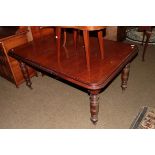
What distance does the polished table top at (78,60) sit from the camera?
1.64m

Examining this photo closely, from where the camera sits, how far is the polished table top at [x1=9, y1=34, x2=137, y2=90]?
1.64 meters

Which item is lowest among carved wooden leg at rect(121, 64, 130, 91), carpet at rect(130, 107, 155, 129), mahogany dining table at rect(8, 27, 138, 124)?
carpet at rect(130, 107, 155, 129)

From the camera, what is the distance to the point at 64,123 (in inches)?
81.4

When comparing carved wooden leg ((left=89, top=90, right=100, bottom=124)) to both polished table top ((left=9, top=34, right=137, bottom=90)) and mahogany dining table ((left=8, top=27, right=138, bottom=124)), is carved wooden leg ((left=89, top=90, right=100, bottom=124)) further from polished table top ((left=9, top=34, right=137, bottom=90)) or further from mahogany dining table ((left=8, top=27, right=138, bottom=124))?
polished table top ((left=9, top=34, right=137, bottom=90))

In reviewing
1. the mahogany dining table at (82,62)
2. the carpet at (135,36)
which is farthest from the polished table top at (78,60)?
the carpet at (135,36)

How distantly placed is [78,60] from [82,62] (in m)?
0.07

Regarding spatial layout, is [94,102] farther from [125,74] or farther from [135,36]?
[135,36]

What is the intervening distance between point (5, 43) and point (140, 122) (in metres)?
1.89

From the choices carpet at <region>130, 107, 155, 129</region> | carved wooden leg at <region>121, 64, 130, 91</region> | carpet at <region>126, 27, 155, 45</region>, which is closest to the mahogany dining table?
carved wooden leg at <region>121, 64, 130, 91</region>

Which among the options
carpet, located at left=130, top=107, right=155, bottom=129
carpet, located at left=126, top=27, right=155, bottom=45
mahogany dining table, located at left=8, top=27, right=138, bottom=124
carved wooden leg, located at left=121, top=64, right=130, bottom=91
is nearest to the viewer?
mahogany dining table, located at left=8, top=27, right=138, bottom=124

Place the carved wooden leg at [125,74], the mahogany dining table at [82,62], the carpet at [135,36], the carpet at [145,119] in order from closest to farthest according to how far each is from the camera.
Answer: the mahogany dining table at [82,62] < the carpet at [145,119] < the carved wooden leg at [125,74] < the carpet at [135,36]

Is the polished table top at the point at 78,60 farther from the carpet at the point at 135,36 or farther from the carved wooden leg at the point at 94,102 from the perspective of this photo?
the carpet at the point at 135,36
